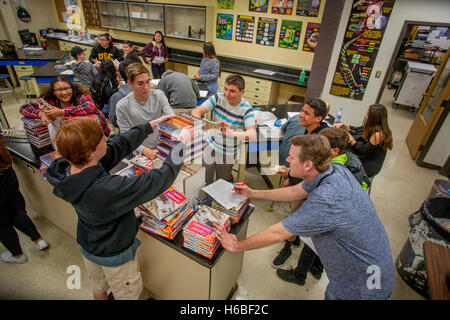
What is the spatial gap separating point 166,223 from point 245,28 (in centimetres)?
570

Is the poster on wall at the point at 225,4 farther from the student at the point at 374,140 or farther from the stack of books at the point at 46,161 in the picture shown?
the stack of books at the point at 46,161

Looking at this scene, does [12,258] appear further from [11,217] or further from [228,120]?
[228,120]

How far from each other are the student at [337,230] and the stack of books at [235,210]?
220mm

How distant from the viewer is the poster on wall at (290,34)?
17.3ft

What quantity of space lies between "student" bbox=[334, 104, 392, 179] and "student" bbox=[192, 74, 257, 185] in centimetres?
120

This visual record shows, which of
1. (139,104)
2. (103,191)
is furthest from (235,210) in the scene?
(139,104)

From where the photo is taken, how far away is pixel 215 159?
8.98ft

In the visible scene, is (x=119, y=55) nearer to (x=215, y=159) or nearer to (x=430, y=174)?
(x=215, y=159)

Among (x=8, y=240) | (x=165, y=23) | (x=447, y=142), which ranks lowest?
(x=8, y=240)

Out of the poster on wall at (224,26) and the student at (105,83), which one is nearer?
the student at (105,83)

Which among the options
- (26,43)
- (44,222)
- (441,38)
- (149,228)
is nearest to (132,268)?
(149,228)

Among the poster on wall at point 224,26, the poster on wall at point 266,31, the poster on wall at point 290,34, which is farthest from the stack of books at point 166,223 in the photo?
the poster on wall at point 224,26

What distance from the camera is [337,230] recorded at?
1337 mm
